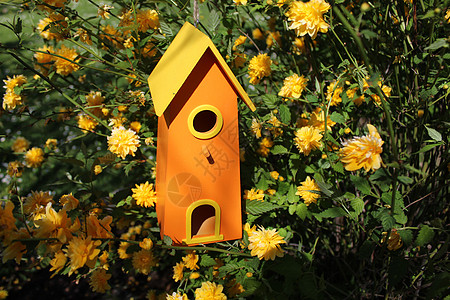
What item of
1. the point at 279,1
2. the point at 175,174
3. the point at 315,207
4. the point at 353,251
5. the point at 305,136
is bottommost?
the point at 353,251

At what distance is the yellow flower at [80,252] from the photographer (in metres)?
1.04

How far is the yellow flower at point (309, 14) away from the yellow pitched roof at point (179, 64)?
0.34 m

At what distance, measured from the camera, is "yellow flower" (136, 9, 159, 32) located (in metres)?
1.73

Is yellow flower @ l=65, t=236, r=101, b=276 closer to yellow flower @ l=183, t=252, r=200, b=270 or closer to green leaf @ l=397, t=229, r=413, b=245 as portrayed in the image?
yellow flower @ l=183, t=252, r=200, b=270

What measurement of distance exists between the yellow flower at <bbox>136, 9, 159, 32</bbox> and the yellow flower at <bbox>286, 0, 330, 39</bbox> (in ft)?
2.46

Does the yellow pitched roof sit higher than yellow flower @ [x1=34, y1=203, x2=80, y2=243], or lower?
higher

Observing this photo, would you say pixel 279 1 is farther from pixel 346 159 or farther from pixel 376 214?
pixel 376 214

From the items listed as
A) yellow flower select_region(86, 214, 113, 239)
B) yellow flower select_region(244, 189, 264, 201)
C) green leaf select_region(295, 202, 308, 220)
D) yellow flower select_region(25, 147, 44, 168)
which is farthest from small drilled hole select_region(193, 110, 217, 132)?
yellow flower select_region(25, 147, 44, 168)

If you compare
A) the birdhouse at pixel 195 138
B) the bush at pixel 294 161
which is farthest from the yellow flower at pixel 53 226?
the birdhouse at pixel 195 138

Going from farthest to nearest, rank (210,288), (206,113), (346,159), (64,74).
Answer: (64,74)
(206,113)
(210,288)
(346,159)

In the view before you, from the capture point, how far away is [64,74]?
6.49 feet

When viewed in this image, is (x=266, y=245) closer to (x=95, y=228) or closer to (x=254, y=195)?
(x=254, y=195)

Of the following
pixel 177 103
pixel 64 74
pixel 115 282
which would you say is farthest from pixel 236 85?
pixel 115 282

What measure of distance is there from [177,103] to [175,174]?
0.30 m
